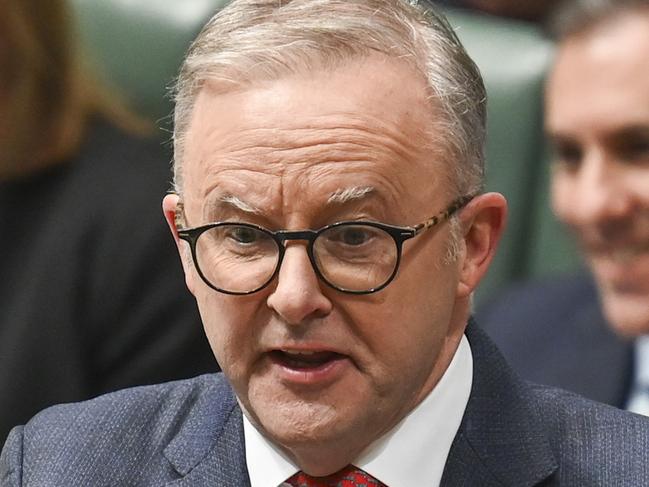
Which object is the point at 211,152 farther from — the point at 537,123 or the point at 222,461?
the point at 537,123

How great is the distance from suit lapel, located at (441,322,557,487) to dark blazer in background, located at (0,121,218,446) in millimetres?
805

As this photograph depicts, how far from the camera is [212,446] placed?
3.95 ft

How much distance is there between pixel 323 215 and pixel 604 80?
853 mm

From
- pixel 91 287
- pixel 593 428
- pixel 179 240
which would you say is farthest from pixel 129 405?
pixel 91 287

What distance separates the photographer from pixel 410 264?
1.10m

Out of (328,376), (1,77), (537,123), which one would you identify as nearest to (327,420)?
(328,376)

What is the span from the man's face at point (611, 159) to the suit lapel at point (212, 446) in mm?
730

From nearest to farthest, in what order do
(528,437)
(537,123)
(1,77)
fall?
(528,437)
(1,77)
(537,123)

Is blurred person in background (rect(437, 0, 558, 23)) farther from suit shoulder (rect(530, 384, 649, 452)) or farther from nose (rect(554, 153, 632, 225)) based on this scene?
suit shoulder (rect(530, 384, 649, 452))

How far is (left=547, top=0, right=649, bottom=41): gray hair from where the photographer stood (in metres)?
1.88

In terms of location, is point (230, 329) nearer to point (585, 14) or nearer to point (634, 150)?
point (634, 150)

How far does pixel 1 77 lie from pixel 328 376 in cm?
105

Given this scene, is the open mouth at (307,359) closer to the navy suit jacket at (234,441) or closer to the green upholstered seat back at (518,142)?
the navy suit jacket at (234,441)

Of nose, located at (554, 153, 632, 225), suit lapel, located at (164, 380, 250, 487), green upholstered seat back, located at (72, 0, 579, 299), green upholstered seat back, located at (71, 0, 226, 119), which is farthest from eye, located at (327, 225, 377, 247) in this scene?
green upholstered seat back, located at (71, 0, 226, 119)
